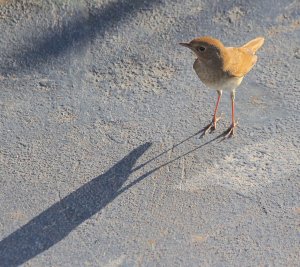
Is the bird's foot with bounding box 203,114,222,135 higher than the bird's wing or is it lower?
lower

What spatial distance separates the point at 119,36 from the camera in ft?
20.7

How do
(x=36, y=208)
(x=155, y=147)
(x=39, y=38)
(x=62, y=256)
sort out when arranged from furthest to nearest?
(x=39, y=38) → (x=155, y=147) → (x=36, y=208) → (x=62, y=256)

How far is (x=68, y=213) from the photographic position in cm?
494

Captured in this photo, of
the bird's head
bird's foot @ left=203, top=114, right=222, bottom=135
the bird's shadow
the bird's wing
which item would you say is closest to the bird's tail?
the bird's wing

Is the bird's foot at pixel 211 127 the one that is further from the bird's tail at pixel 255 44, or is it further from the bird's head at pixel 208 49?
the bird's tail at pixel 255 44

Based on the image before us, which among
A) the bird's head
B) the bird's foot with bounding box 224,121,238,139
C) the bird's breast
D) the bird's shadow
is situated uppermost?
the bird's head

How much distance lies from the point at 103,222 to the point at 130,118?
1115 millimetres

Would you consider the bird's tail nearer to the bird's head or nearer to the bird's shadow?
the bird's head

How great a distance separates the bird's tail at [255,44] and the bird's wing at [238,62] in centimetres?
16

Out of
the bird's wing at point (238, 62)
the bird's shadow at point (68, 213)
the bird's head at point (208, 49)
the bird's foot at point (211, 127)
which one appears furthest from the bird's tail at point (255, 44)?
the bird's shadow at point (68, 213)

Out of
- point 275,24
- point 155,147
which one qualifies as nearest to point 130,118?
point 155,147

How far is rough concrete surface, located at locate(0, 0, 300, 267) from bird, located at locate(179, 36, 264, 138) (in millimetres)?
405

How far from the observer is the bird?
514cm

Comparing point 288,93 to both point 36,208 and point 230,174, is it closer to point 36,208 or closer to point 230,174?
point 230,174
